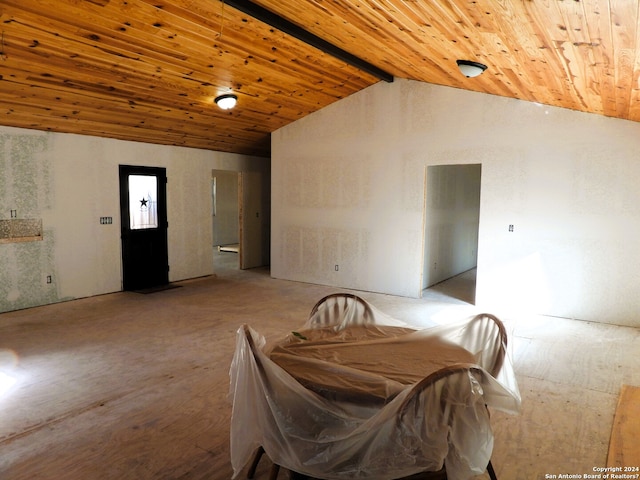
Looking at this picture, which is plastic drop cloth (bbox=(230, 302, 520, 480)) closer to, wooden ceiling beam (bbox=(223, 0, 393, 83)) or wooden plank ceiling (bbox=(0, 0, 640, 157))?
wooden plank ceiling (bbox=(0, 0, 640, 157))

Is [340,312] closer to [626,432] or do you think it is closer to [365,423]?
[365,423]

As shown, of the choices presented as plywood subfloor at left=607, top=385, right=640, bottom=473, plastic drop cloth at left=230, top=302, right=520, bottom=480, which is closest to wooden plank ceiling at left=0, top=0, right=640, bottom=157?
plastic drop cloth at left=230, top=302, right=520, bottom=480

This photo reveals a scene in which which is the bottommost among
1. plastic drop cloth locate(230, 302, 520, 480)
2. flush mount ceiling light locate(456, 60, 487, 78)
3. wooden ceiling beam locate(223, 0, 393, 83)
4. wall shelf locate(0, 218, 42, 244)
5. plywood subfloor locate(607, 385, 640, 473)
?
plywood subfloor locate(607, 385, 640, 473)

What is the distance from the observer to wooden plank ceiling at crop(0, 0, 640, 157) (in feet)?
8.99

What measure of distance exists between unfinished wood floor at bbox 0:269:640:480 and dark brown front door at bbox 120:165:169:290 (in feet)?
3.11

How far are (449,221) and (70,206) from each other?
6.10 m

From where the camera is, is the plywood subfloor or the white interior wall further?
the white interior wall

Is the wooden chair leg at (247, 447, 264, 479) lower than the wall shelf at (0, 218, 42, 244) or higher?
lower

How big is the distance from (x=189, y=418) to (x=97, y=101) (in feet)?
13.0

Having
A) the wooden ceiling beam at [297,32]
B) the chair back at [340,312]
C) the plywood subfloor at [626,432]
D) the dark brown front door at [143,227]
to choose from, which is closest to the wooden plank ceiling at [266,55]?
the wooden ceiling beam at [297,32]

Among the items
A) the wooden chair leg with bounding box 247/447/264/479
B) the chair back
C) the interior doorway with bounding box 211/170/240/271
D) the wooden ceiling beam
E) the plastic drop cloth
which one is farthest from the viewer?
the interior doorway with bounding box 211/170/240/271

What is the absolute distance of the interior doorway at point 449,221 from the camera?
7.31 metres

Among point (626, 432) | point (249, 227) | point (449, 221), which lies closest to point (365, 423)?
point (626, 432)

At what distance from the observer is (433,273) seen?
7.71 m
